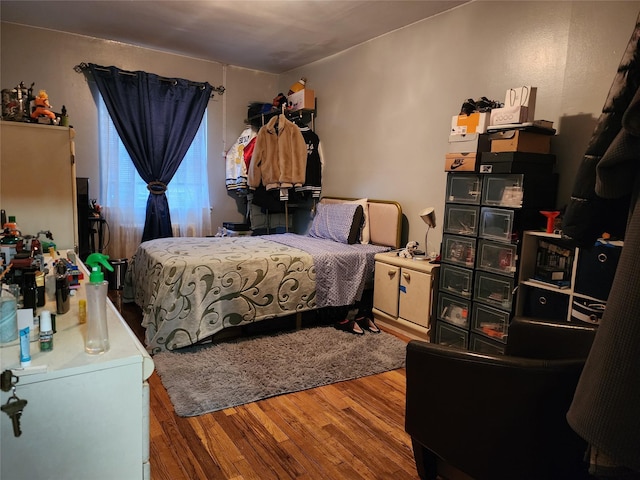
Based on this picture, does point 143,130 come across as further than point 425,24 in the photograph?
Yes

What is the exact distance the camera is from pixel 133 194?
465 cm

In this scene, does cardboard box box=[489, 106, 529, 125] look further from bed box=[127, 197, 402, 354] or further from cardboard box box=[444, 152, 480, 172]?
bed box=[127, 197, 402, 354]

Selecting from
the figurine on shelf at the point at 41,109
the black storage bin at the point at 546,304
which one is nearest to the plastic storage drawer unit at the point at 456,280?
the black storage bin at the point at 546,304

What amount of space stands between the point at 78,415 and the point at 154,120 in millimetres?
4251

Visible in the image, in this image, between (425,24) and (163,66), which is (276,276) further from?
(163,66)

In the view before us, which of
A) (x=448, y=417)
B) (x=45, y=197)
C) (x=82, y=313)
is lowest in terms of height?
(x=448, y=417)

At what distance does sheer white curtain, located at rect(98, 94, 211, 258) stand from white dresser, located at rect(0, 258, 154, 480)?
12.6 feet

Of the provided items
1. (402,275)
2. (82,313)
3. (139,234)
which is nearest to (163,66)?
(139,234)

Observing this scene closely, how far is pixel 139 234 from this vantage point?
15.5 ft

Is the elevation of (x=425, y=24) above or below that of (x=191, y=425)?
above

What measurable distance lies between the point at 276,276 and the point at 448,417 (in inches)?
76.5

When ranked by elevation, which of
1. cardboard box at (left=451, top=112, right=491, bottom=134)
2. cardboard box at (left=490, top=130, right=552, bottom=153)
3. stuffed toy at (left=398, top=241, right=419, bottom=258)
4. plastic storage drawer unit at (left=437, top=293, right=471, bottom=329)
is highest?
cardboard box at (left=451, top=112, right=491, bottom=134)

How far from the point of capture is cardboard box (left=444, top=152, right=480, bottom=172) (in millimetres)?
2654

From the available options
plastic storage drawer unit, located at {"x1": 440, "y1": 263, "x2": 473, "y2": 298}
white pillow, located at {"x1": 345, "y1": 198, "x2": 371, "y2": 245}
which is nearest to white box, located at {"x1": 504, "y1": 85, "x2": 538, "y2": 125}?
plastic storage drawer unit, located at {"x1": 440, "y1": 263, "x2": 473, "y2": 298}
